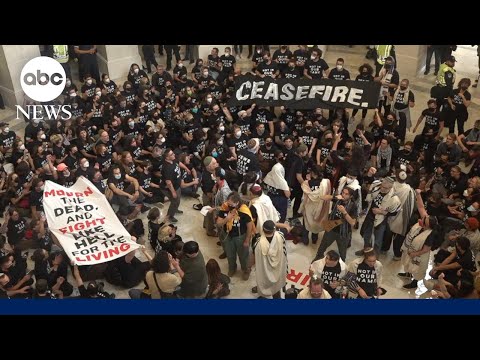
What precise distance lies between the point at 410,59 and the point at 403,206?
7.38 metres

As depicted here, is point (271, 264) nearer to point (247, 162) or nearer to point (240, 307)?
point (240, 307)

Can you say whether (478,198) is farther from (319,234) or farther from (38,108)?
(38,108)

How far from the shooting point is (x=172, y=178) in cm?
968

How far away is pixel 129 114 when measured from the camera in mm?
11492

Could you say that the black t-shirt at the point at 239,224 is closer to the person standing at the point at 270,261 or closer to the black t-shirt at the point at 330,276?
the person standing at the point at 270,261

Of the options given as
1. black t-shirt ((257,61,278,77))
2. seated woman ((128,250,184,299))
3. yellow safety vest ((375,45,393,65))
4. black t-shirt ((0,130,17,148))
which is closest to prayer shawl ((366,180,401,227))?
seated woman ((128,250,184,299))

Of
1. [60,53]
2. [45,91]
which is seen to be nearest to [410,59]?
[60,53]

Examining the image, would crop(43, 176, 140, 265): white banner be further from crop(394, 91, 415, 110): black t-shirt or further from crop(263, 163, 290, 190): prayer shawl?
crop(394, 91, 415, 110): black t-shirt

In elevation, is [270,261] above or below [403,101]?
below

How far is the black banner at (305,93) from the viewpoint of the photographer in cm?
1113

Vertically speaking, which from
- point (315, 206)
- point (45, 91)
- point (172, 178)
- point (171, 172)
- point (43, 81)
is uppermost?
point (43, 81)

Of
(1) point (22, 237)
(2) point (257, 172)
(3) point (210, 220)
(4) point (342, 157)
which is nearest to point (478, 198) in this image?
(4) point (342, 157)

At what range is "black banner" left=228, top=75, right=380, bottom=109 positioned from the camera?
11133 millimetres

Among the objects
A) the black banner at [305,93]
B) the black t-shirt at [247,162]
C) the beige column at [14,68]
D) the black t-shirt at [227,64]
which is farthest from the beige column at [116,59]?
the black t-shirt at [247,162]
